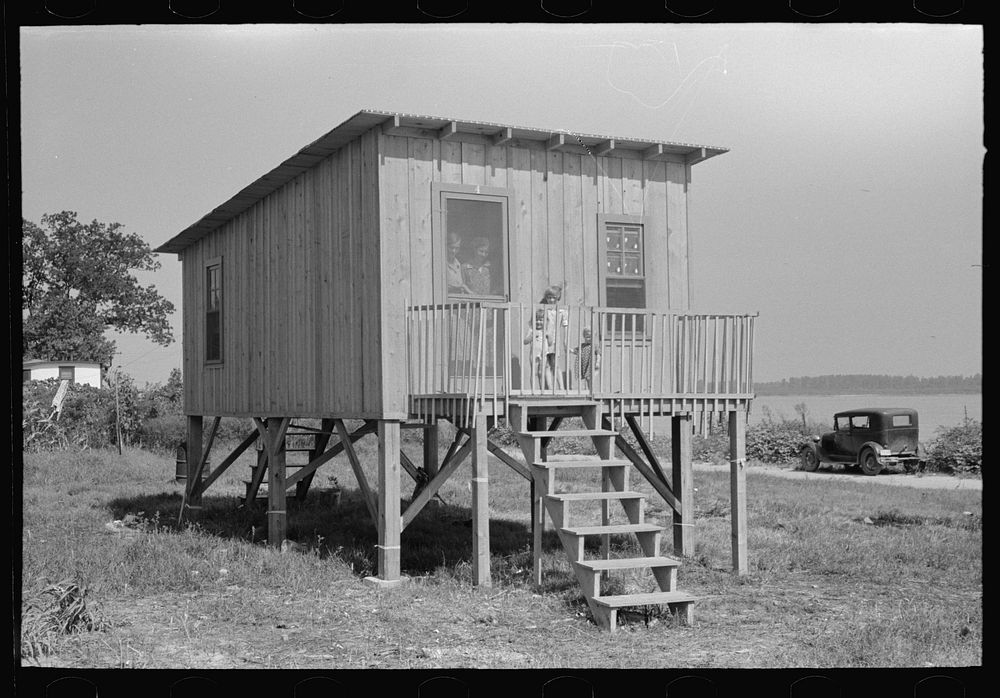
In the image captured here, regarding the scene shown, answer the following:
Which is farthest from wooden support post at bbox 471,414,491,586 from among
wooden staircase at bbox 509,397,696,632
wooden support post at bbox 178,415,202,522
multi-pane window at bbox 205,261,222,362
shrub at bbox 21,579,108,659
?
wooden support post at bbox 178,415,202,522

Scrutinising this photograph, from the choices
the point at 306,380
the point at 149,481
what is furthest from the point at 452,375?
the point at 149,481

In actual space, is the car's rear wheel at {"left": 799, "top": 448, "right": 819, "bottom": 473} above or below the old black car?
below

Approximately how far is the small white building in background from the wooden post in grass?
1935 cm

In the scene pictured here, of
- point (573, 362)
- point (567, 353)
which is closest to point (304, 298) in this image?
point (573, 362)

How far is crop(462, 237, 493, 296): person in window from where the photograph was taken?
12922mm

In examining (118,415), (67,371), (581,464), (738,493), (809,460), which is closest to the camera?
(581,464)

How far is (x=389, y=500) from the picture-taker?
12516 mm

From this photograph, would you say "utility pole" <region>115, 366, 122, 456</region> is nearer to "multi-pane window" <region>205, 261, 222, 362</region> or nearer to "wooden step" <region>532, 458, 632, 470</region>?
"multi-pane window" <region>205, 261, 222, 362</region>

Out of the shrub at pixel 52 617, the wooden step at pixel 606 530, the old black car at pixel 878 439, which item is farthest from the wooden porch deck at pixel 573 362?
the old black car at pixel 878 439

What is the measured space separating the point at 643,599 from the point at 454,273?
187 inches

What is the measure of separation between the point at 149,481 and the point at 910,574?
1736 centimetres

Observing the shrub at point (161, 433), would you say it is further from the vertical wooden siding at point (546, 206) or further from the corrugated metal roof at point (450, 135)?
the vertical wooden siding at point (546, 206)

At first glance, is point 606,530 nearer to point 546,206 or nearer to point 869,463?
point 546,206
